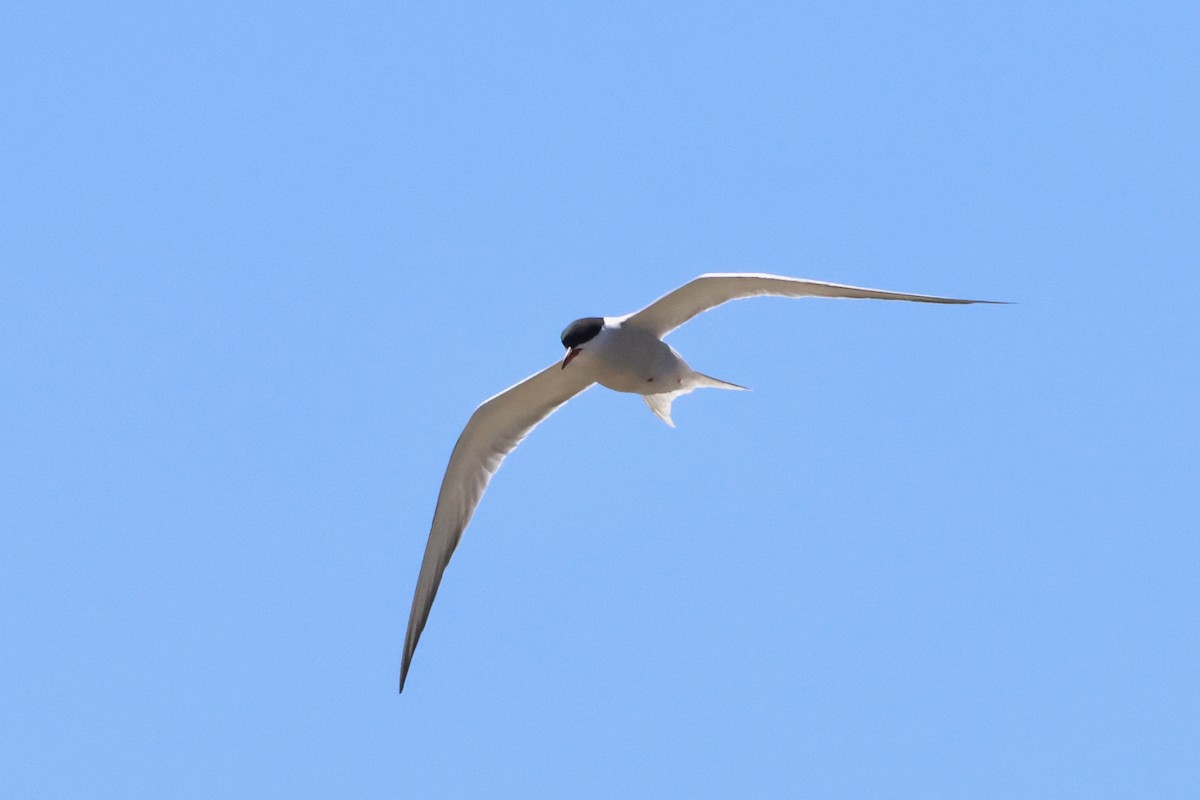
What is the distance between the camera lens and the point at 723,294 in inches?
400

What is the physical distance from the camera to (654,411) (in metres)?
11.2

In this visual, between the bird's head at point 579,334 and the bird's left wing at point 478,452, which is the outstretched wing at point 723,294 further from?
the bird's left wing at point 478,452

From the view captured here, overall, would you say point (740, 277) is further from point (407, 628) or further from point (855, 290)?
point (407, 628)

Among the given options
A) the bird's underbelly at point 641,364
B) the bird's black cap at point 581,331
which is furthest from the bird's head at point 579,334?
the bird's underbelly at point 641,364

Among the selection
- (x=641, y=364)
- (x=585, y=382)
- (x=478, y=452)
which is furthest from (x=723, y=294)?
(x=478, y=452)

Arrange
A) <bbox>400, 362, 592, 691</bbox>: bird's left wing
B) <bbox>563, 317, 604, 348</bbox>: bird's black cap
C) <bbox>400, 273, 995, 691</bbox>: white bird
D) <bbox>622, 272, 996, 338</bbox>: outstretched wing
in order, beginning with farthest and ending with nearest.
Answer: <bbox>400, 362, 592, 691</bbox>: bird's left wing
<bbox>563, 317, 604, 348</bbox>: bird's black cap
<bbox>400, 273, 995, 691</bbox>: white bird
<bbox>622, 272, 996, 338</bbox>: outstretched wing

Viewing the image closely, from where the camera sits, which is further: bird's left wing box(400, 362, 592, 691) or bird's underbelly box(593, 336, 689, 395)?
bird's left wing box(400, 362, 592, 691)

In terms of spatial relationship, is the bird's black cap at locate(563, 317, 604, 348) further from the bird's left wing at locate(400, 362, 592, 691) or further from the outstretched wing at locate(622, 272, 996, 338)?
the bird's left wing at locate(400, 362, 592, 691)

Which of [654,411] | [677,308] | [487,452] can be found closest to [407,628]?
[487,452]

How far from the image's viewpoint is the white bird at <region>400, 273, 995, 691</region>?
999cm

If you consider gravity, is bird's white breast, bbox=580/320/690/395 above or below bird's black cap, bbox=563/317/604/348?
below

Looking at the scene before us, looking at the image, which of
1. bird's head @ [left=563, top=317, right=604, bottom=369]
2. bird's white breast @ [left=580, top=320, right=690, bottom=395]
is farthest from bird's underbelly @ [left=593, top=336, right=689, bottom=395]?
bird's head @ [left=563, top=317, right=604, bottom=369]

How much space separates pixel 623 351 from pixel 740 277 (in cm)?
113

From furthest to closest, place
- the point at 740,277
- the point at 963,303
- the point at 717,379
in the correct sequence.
→ the point at 717,379 → the point at 740,277 → the point at 963,303
